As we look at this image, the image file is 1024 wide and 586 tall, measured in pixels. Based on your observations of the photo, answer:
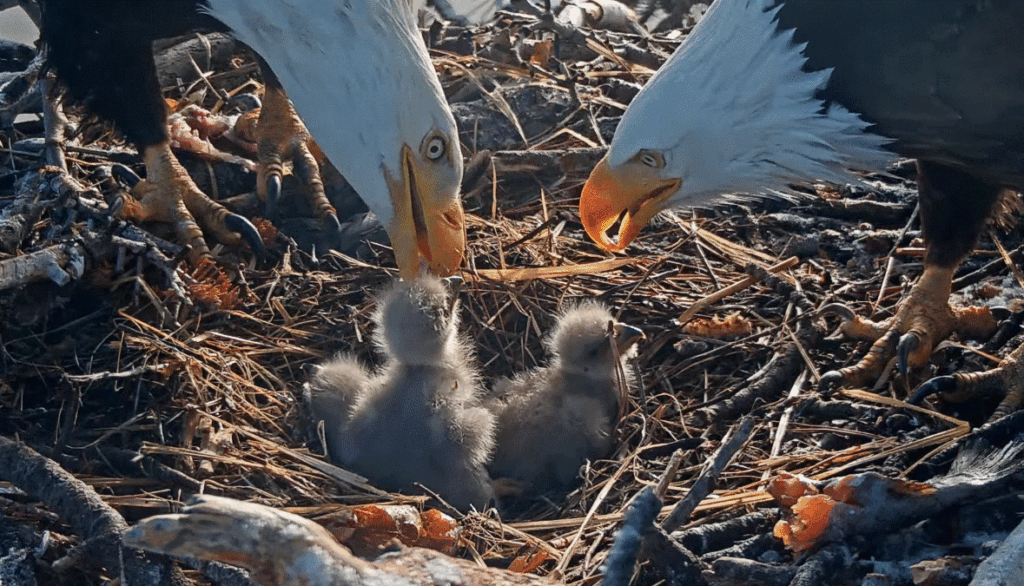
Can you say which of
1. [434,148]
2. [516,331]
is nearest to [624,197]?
[434,148]

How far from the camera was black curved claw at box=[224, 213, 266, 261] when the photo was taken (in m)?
3.78

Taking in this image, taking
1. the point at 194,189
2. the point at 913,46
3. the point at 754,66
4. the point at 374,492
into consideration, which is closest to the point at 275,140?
the point at 194,189

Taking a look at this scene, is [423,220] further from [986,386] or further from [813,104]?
[986,386]

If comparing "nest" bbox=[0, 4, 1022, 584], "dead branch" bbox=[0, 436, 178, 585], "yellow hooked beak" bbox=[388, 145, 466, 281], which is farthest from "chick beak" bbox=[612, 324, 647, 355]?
"dead branch" bbox=[0, 436, 178, 585]

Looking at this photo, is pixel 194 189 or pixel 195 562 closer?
pixel 195 562

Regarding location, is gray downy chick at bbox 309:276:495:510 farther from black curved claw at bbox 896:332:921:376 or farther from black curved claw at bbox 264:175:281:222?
black curved claw at bbox 896:332:921:376

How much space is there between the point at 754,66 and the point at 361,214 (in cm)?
173

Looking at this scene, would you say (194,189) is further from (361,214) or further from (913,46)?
(913,46)

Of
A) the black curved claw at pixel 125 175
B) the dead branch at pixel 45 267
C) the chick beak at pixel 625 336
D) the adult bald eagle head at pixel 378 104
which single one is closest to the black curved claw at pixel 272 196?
the black curved claw at pixel 125 175

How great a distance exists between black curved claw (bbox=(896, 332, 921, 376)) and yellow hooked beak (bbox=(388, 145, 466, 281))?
A: 125cm

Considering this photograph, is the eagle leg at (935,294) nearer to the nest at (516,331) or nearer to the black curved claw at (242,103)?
the nest at (516,331)

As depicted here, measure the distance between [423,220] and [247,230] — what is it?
1.06 metres

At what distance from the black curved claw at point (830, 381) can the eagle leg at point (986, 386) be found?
20 cm

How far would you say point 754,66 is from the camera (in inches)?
106
